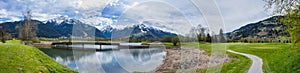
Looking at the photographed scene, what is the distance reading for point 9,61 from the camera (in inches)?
550

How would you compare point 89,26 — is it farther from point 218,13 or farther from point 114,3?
point 218,13

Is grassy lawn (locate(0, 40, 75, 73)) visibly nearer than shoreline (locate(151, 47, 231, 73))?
Yes

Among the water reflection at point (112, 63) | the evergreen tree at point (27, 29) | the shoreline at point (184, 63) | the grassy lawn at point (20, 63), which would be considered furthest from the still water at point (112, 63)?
the evergreen tree at point (27, 29)

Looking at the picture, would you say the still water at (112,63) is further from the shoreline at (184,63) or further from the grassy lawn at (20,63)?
the grassy lawn at (20,63)

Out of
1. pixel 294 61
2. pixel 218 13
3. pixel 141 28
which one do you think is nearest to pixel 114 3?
pixel 218 13

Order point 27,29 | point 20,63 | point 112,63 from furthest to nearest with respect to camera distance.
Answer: point 27,29
point 112,63
point 20,63

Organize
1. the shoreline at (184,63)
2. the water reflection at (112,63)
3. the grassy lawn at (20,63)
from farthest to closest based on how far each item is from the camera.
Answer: the shoreline at (184,63)
the water reflection at (112,63)
the grassy lawn at (20,63)

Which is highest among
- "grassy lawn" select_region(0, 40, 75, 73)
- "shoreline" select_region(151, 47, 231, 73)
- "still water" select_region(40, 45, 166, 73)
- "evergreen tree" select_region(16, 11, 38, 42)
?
"evergreen tree" select_region(16, 11, 38, 42)

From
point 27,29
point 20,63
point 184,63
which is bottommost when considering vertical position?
point 184,63

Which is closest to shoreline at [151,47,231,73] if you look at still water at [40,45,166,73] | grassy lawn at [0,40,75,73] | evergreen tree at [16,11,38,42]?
still water at [40,45,166,73]

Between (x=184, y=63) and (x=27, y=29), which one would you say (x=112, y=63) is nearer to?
(x=184, y=63)

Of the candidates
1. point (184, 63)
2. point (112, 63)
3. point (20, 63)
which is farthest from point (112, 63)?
point (184, 63)

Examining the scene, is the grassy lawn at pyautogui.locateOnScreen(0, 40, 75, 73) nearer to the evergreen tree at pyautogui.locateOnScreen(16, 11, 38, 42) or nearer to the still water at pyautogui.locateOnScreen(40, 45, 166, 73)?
the still water at pyautogui.locateOnScreen(40, 45, 166, 73)

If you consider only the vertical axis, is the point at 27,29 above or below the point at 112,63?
above
